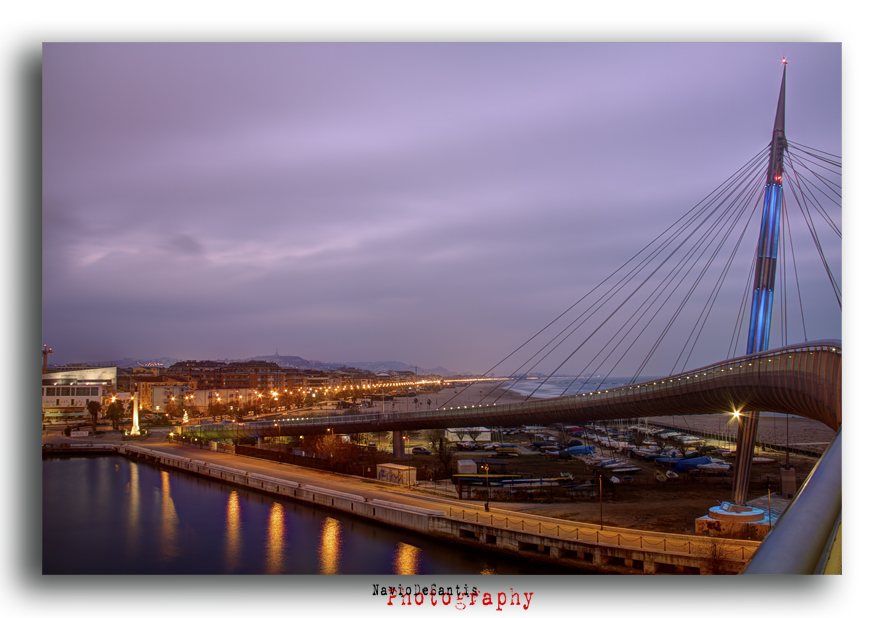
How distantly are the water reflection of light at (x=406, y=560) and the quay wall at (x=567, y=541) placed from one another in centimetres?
32

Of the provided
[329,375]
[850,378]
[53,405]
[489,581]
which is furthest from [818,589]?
[329,375]

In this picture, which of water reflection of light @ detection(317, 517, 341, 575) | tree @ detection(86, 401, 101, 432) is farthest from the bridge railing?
tree @ detection(86, 401, 101, 432)

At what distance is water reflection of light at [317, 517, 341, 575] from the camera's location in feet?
25.7

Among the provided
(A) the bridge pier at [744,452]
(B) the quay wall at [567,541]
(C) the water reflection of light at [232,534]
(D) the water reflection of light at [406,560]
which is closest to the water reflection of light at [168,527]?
(C) the water reflection of light at [232,534]

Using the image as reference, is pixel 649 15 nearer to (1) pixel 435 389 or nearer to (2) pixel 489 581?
(2) pixel 489 581

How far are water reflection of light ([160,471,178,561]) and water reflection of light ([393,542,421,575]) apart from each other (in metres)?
2.92

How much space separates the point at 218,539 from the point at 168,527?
1.02 m

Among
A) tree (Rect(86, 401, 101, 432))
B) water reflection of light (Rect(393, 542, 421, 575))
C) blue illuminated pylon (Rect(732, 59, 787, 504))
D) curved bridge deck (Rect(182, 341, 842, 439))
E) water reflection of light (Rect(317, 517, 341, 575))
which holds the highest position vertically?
blue illuminated pylon (Rect(732, 59, 787, 504))

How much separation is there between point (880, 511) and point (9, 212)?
7.77 meters

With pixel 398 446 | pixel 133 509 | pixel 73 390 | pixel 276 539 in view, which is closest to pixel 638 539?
pixel 276 539

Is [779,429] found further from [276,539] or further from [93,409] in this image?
[93,409]

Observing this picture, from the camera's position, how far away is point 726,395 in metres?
6.68

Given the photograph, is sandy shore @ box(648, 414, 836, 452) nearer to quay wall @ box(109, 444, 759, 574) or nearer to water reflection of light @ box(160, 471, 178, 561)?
quay wall @ box(109, 444, 759, 574)

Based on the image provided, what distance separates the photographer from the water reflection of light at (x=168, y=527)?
762 centimetres
